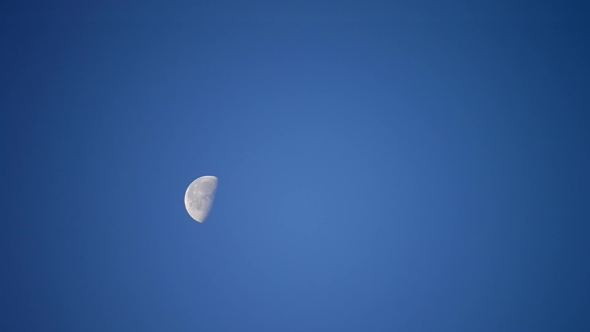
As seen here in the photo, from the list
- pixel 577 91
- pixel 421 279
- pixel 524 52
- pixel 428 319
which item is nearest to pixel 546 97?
pixel 577 91

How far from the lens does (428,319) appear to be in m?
2.28

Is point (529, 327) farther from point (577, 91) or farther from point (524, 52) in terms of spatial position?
point (524, 52)

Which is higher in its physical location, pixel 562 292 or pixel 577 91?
pixel 577 91

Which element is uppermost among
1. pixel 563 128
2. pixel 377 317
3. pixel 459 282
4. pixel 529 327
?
pixel 563 128

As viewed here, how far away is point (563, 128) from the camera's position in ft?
7.22

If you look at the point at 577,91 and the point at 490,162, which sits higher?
the point at 577,91

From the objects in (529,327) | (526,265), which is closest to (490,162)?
(526,265)

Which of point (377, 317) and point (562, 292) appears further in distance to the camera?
point (377, 317)

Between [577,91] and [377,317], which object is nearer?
[577,91]

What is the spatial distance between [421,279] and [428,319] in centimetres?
31

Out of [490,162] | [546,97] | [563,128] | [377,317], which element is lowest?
[377,317]

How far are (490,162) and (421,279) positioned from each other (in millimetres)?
→ 1021

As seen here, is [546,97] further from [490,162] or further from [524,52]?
[490,162]

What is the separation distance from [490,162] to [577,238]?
0.82 m
